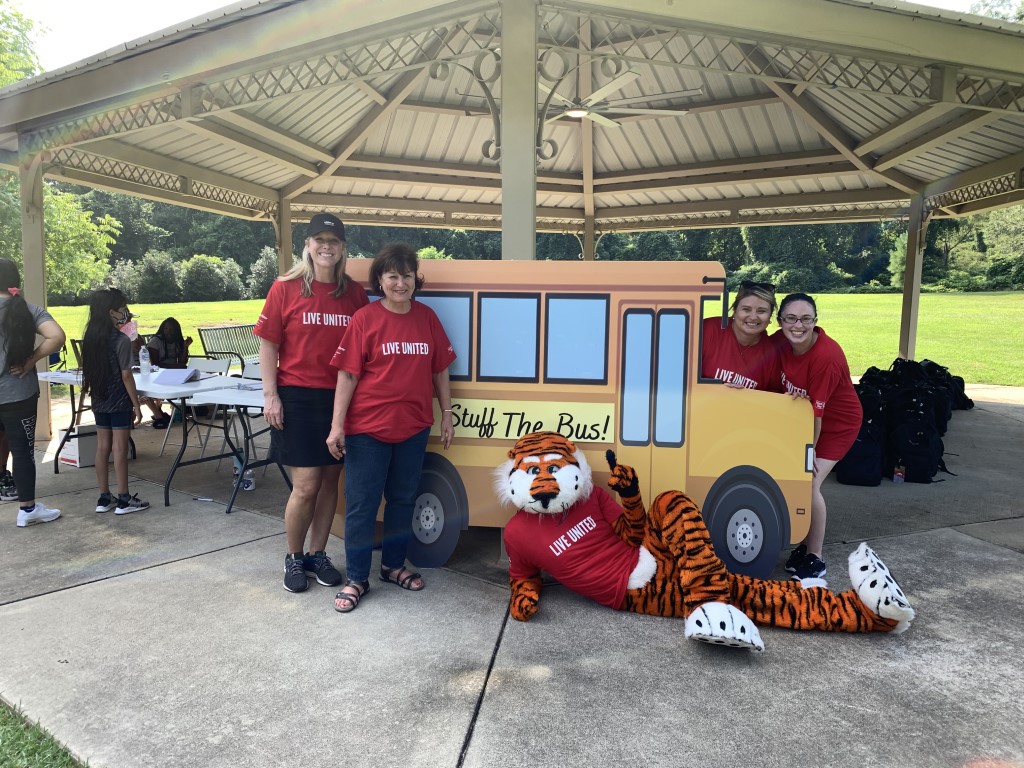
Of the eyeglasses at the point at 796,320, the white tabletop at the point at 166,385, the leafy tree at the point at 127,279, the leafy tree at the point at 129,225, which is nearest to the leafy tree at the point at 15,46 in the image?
the white tabletop at the point at 166,385

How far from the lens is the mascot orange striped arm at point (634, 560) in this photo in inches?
130

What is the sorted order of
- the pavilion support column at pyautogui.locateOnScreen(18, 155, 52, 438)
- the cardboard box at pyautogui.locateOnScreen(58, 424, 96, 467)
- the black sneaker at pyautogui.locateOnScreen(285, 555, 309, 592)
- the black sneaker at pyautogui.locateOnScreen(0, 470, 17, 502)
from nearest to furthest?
the black sneaker at pyautogui.locateOnScreen(285, 555, 309, 592) < the black sneaker at pyautogui.locateOnScreen(0, 470, 17, 502) < the cardboard box at pyautogui.locateOnScreen(58, 424, 96, 467) < the pavilion support column at pyautogui.locateOnScreen(18, 155, 52, 438)

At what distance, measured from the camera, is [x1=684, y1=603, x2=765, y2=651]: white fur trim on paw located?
3.03 meters

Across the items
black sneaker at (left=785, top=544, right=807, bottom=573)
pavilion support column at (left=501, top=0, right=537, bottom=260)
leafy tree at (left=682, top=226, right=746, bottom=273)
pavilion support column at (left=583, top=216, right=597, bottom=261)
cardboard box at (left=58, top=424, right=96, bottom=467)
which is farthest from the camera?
leafy tree at (left=682, top=226, right=746, bottom=273)

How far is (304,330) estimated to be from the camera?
11.9ft

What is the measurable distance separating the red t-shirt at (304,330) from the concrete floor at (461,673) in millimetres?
1283

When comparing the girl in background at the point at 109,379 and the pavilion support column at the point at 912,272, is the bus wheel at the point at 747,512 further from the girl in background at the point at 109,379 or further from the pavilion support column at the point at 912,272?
the pavilion support column at the point at 912,272

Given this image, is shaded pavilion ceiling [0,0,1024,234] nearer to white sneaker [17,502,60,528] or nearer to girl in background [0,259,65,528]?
girl in background [0,259,65,528]

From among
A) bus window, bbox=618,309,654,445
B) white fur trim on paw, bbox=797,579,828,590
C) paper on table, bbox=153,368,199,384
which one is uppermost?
bus window, bbox=618,309,654,445

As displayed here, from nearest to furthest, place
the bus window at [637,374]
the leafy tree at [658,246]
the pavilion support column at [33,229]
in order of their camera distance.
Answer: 1. the bus window at [637,374]
2. the pavilion support column at [33,229]
3. the leafy tree at [658,246]

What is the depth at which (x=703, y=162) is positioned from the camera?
12336 millimetres

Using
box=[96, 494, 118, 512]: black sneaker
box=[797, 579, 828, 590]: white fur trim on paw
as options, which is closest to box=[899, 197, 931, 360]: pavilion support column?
box=[797, 579, 828, 590]: white fur trim on paw

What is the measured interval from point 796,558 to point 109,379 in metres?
5.08

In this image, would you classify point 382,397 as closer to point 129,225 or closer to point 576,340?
point 576,340
